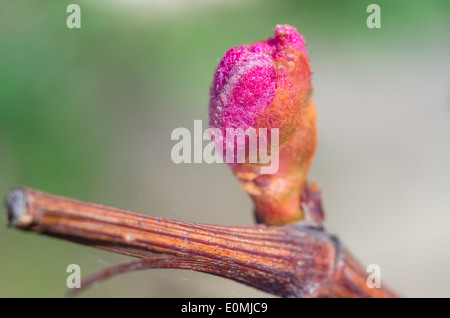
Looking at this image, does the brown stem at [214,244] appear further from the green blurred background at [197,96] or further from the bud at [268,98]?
the green blurred background at [197,96]

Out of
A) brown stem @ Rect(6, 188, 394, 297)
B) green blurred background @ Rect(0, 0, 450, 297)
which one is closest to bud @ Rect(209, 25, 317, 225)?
brown stem @ Rect(6, 188, 394, 297)

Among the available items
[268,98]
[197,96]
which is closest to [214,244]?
[268,98]

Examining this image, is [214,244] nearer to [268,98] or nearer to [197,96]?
[268,98]

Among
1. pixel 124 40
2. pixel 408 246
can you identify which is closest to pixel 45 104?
pixel 124 40

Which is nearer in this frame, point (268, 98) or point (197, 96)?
point (268, 98)

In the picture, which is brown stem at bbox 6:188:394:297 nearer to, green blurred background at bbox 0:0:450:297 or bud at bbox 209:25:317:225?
bud at bbox 209:25:317:225
